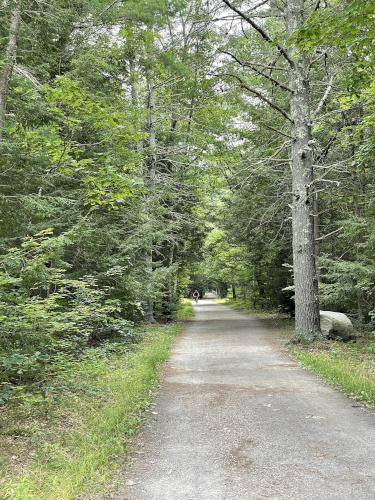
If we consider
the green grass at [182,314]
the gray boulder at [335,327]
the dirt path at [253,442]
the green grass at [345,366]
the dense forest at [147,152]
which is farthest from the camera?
the green grass at [182,314]

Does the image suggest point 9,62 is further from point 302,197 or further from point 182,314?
point 182,314

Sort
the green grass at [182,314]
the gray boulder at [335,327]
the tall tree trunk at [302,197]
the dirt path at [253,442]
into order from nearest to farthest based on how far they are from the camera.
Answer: the dirt path at [253,442] → the tall tree trunk at [302,197] → the gray boulder at [335,327] → the green grass at [182,314]

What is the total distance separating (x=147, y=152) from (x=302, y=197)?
293 inches

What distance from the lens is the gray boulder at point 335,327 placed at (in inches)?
480

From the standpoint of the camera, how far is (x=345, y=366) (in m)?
8.15

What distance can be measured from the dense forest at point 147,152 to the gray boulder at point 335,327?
480 millimetres

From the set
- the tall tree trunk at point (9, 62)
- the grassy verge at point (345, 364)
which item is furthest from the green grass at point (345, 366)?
the tall tree trunk at point (9, 62)

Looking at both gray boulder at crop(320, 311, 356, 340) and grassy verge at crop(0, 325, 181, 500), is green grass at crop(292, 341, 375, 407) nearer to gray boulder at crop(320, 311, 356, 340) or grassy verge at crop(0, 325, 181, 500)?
gray boulder at crop(320, 311, 356, 340)

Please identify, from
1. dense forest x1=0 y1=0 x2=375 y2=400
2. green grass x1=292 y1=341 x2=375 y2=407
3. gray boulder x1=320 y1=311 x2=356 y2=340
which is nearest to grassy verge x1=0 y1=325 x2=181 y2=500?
dense forest x1=0 y1=0 x2=375 y2=400

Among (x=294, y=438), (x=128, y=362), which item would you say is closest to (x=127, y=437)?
(x=294, y=438)

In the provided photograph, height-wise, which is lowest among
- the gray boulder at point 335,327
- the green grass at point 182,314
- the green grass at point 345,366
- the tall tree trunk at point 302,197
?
the green grass at point 182,314

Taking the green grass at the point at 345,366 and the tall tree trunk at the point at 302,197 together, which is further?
the tall tree trunk at the point at 302,197

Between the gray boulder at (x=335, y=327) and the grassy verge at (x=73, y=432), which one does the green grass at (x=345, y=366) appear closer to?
the gray boulder at (x=335, y=327)

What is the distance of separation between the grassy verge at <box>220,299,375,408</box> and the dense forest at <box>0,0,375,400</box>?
990mm
